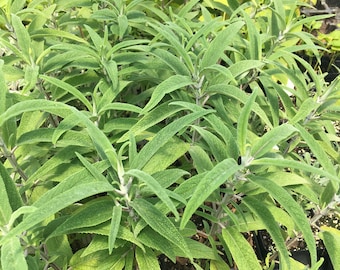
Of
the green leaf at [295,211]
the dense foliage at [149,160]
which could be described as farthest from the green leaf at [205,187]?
the green leaf at [295,211]

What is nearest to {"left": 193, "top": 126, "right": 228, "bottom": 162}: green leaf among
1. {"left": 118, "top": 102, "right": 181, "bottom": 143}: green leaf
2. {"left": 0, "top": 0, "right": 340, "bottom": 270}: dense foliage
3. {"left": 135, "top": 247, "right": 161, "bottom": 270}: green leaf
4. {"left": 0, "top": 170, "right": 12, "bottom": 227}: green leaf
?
{"left": 0, "top": 0, "right": 340, "bottom": 270}: dense foliage

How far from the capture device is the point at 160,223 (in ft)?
2.02

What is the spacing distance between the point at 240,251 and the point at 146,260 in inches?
6.7

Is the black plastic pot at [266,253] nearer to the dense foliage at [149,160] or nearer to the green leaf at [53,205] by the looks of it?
the dense foliage at [149,160]

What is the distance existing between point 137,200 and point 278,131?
25 cm

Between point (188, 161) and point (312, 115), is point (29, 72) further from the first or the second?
point (312, 115)

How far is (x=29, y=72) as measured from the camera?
32.1 inches

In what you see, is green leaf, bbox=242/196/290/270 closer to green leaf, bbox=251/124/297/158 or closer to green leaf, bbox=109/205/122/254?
green leaf, bbox=251/124/297/158

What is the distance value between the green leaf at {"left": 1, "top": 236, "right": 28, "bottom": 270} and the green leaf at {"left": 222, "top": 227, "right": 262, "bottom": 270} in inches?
14.3

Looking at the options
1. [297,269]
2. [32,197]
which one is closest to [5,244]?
[32,197]

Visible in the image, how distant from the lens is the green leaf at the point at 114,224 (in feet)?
1.90

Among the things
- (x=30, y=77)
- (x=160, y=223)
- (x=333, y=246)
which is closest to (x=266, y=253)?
(x=333, y=246)

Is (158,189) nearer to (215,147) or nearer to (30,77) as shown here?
(215,147)

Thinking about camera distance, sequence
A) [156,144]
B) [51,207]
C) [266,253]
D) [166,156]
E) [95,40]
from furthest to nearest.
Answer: [266,253] < [95,40] < [166,156] < [156,144] < [51,207]
